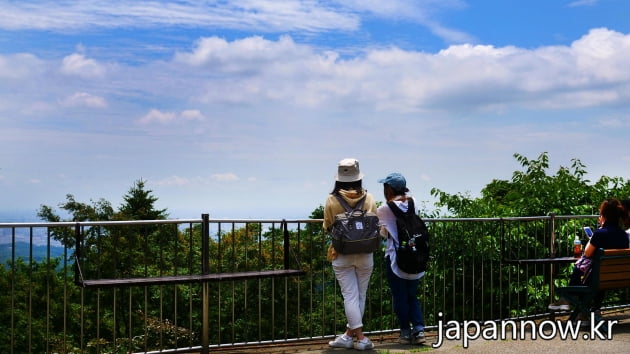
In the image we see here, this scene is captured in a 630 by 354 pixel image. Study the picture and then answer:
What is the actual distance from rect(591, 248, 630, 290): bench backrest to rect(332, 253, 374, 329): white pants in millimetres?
2893

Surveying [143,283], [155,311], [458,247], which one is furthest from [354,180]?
[155,311]

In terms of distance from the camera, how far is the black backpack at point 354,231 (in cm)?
779

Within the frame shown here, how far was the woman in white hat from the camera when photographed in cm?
791

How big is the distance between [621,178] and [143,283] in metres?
13.1

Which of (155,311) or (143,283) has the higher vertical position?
(143,283)

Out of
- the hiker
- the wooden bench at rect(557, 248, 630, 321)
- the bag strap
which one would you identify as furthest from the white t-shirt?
the wooden bench at rect(557, 248, 630, 321)

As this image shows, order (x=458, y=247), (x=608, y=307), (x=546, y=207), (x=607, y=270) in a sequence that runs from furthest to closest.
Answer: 1. (x=546, y=207)
2. (x=458, y=247)
3. (x=608, y=307)
4. (x=607, y=270)

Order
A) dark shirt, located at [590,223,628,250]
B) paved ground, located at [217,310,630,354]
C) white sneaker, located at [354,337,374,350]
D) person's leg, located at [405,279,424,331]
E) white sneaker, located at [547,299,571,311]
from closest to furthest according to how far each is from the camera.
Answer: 1. white sneaker, located at [354,337,374,350]
2. paved ground, located at [217,310,630,354]
3. person's leg, located at [405,279,424,331]
4. dark shirt, located at [590,223,628,250]
5. white sneaker, located at [547,299,571,311]

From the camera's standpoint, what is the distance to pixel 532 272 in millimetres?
16703

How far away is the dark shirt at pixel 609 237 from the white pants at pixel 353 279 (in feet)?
9.84

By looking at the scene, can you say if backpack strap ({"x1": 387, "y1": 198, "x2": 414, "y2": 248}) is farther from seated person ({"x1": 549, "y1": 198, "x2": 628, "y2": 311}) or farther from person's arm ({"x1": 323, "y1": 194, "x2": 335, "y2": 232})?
seated person ({"x1": 549, "y1": 198, "x2": 628, "y2": 311})

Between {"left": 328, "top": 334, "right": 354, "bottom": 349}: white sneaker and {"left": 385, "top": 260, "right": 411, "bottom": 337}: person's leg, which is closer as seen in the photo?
{"left": 328, "top": 334, "right": 354, "bottom": 349}: white sneaker

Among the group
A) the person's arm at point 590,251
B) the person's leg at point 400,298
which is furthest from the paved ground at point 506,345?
the person's arm at point 590,251

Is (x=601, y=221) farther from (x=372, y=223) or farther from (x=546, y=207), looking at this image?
(x=546, y=207)
